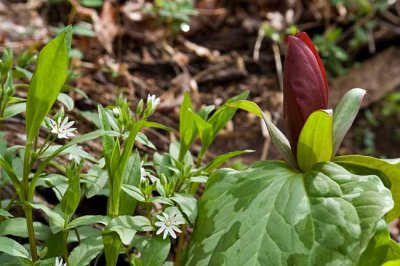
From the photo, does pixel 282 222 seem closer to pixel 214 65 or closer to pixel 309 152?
pixel 309 152

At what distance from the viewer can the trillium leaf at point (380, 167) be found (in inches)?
60.5

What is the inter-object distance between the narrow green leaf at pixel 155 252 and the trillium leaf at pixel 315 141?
0.40 metres

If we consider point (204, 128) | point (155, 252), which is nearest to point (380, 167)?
point (204, 128)

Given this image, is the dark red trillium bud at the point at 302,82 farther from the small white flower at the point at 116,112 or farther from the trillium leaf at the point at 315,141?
the small white flower at the point at 116,112

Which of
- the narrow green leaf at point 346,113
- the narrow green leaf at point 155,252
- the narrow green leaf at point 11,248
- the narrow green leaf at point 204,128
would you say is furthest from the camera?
the narrow green leaf at point 204,128

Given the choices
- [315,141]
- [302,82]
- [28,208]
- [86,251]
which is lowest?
[86,251]

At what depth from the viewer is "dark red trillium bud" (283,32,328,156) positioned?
1.57m

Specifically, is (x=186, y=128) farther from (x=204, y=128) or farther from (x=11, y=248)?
(x=11, y=248)

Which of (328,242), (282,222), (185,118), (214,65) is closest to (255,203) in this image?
(282,222)

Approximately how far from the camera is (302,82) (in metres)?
1.57

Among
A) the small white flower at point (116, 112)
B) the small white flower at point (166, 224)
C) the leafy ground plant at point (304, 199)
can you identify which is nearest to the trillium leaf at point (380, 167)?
the leafy ground plant at point (304, 199)

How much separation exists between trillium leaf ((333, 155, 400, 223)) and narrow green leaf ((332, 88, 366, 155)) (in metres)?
0.06

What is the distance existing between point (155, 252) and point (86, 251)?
0.57ft

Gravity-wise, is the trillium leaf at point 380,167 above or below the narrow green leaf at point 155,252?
above
